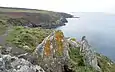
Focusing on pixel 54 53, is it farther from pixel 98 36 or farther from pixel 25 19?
pixel 25 19

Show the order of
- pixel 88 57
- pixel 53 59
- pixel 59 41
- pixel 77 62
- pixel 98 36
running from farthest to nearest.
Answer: pixel 98 36, pixel 88 57, pixel 77 62, pixel 59 41, pixel 53 59

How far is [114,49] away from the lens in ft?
189

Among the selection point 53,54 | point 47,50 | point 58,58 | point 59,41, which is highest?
point 59,41

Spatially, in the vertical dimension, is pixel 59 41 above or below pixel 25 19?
above

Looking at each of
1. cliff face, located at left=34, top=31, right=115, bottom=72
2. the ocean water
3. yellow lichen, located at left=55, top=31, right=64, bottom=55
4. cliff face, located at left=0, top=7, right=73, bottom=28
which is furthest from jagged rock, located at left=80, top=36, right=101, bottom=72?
cliff face, located at left=0, top=7, right=73, bottom=28

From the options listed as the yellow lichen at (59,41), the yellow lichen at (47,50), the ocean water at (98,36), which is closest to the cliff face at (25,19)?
the ocean water at (98,36)

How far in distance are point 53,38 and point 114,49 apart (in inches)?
1808

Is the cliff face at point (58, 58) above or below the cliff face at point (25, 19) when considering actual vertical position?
above

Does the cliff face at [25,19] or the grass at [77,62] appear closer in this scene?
the grass at [77,62]

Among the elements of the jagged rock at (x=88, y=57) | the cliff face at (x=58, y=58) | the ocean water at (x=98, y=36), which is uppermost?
the cliff face at (x=58, y=58)

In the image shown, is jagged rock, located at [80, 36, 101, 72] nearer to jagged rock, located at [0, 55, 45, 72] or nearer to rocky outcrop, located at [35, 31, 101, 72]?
rocky outcrop, located at [35, 31, 101, 72]

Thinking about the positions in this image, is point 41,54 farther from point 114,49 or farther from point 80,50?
point 114,49

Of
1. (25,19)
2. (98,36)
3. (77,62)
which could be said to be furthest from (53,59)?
(25,19)

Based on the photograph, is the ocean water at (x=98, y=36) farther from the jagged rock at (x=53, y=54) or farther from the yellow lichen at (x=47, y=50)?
the yellow lichen at (x=47, y=50)
